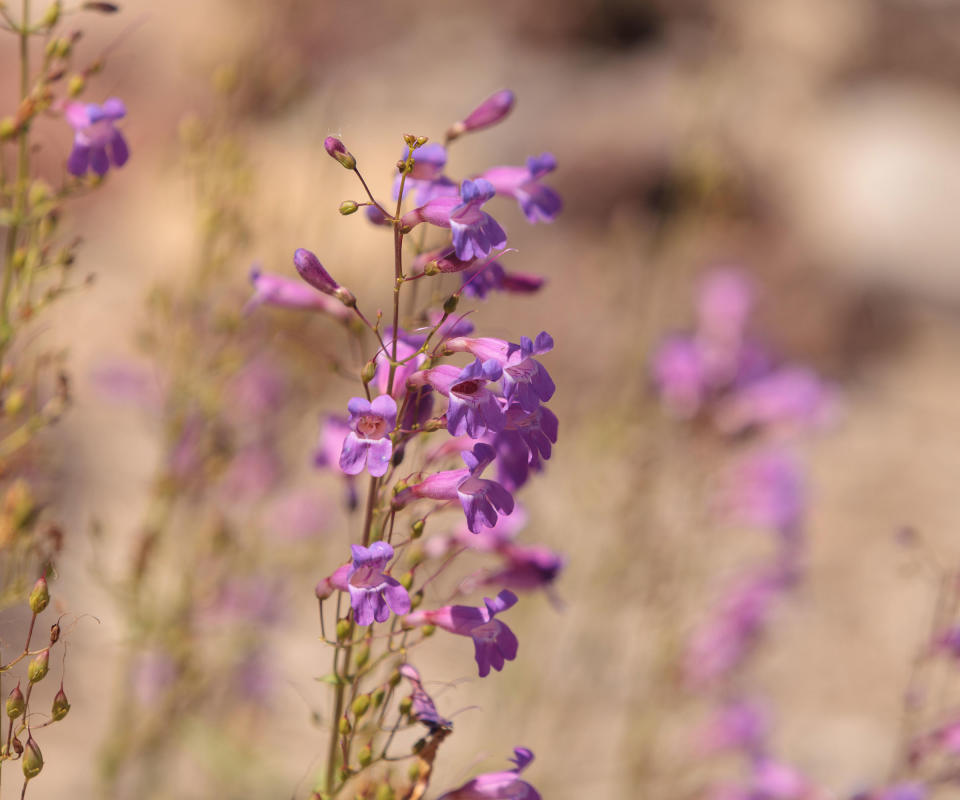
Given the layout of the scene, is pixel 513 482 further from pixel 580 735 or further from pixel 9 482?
pixel 580 735

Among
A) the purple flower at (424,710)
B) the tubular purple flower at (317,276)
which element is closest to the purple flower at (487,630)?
the purple flower at (424,710)

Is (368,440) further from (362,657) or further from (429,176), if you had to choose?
(429,176)

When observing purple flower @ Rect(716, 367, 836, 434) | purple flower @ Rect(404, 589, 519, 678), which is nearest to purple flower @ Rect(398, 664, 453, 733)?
purple flower @ Rect(404, 589, 519, 678)

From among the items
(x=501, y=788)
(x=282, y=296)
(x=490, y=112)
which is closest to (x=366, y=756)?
(x=501, y=788)

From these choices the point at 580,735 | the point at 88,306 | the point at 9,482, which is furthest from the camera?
the point at 88,306

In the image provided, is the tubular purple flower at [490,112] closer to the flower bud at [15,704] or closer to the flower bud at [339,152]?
the flower bud at [339,152]

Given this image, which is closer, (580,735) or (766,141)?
(580,735)

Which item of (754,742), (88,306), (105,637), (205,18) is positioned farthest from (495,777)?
(205,18)
